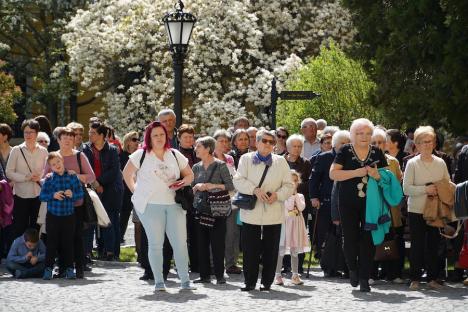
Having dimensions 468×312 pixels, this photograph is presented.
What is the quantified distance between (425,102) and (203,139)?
8667 mm

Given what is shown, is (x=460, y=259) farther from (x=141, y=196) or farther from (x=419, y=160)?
(x=141, y=196)

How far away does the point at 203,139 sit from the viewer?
1686cm

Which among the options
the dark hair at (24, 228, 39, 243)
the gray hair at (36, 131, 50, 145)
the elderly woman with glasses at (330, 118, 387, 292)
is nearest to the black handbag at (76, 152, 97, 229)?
the dark hair at (24, 228, 39, 243)

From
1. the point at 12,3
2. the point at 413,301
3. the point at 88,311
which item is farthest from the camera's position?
the point at 12,3

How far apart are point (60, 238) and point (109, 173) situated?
8.64 feet

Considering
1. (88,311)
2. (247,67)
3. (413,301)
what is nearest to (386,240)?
(413,301)

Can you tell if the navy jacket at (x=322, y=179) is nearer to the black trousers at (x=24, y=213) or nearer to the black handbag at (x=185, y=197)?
the black handbag at (x=185, y=197)

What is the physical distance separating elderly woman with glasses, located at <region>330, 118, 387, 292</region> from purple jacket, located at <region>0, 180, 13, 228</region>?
4.84 m

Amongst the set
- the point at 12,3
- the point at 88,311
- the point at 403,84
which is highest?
the point at 12,3

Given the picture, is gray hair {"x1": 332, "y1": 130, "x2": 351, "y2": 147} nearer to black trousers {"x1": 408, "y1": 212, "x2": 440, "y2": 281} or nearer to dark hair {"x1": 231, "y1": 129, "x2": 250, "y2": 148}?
black trousers {"x1": 408, "y1": 212, "x2": 440, "y2": 281}

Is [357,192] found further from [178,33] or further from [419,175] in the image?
[178,33]

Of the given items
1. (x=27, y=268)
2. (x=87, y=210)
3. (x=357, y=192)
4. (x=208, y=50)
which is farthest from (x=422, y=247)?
(x=208, y=50)

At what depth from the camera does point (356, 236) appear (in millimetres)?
15609

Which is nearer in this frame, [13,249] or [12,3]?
[13,249]
